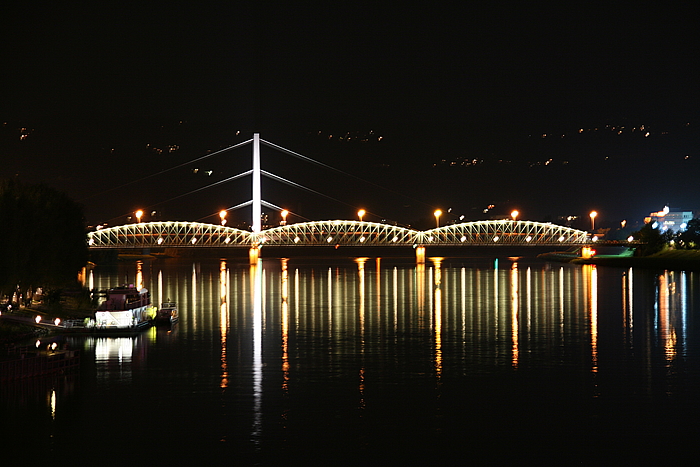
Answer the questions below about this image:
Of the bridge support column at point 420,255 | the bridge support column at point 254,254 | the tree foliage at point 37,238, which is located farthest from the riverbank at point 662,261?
the tree foliage at point 37,238

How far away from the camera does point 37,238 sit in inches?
1713

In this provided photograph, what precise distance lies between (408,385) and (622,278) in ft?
205

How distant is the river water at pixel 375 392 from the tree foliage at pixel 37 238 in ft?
20.0

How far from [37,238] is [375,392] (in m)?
23.8

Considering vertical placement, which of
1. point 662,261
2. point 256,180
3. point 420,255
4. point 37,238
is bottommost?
point 662,261

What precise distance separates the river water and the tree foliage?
6083mm

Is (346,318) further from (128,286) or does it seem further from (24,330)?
(24,330)

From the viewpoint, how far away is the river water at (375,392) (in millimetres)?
20641

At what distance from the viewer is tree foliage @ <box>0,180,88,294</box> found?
132ft

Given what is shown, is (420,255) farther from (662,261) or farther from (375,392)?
(375,392)

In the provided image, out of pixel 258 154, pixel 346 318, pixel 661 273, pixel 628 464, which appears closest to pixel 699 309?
pixel 346 318

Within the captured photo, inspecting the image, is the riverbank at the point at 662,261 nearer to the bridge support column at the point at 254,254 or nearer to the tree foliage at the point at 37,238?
the bridge support column at the point at 254,254

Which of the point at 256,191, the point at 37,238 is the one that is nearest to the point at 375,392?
the point at 37,238

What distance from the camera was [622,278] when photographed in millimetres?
85188
